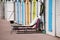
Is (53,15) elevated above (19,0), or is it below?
below

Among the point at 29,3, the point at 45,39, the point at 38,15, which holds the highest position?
the point at 29,3

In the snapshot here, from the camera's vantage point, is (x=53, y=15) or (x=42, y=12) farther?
(x=42, y=12)

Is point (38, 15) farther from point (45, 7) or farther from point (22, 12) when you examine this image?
point (22, 12)

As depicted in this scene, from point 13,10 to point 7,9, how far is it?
29.4 inches

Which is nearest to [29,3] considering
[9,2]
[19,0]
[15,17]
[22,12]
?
[22,12]

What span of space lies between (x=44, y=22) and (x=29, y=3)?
1529mm

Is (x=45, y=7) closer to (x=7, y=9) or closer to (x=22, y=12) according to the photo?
(x=22, y=12)

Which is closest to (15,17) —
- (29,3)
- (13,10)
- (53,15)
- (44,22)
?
(13,10)

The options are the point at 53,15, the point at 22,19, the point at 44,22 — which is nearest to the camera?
the point at 53,15

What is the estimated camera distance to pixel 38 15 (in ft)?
15.2

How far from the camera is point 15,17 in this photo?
7215 millimetres

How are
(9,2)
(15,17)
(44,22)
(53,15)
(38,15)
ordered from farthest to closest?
(9,2) → (15,17) → (38,15) → (44,22) → (53,15)

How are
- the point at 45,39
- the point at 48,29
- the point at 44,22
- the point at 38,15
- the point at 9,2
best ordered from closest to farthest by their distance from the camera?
the point at 45,39 < the point at 48,29 < the point at 44,22 < the point at 38,15 < the point at 9,2

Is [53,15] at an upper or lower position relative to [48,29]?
upper
